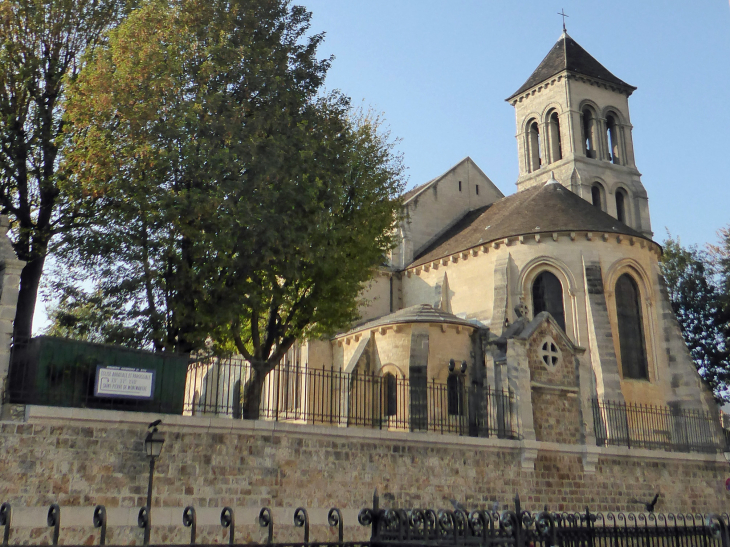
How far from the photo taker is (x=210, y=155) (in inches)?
590

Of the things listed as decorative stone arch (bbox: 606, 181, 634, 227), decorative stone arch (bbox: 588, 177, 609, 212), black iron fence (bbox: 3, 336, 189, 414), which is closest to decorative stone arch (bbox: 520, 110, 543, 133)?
decorative stone arch (bbox: 588, 177, 609, 212)

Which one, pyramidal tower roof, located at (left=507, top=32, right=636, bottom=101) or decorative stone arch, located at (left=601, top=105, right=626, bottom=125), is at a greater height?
pyramidal tower roof, located at (left=507, top=32, right=636, bottom=101)

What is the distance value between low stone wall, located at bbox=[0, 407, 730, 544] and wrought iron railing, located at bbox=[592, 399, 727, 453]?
48.3 inches

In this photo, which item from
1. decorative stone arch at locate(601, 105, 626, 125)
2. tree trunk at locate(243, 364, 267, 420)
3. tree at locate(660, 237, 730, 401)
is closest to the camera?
tree trunk at locate(243, 364, 267, 420)

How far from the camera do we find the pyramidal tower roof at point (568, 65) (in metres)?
42.3

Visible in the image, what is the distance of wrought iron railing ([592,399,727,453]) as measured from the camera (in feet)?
63.3

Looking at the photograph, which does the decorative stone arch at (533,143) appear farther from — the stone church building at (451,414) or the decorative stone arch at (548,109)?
the stone church building at (451,414)

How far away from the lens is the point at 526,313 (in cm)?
1959

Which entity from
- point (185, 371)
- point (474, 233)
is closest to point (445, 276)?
point (474, 233)

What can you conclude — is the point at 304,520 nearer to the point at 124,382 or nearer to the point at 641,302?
the point at 124,382

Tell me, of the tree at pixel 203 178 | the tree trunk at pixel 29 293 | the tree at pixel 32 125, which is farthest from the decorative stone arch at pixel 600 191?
the tree trunk at pixel 29 293

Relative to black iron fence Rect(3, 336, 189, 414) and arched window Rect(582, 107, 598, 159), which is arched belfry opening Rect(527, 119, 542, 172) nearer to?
arched window Rect(582, 107, 598, 159)

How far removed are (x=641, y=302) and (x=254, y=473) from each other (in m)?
19.2

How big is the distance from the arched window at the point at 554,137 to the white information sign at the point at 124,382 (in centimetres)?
3425
